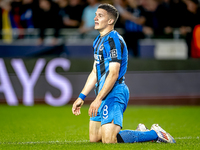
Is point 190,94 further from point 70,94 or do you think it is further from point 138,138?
point 138,138

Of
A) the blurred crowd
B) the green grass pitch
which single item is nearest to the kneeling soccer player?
the green grass pitch

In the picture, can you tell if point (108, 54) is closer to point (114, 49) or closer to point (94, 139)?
point (114, 49)

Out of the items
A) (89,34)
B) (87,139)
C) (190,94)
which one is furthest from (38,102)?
(87,139)

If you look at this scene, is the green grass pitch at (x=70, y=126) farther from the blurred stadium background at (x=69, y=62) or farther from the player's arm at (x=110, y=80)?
the player's arm at (x=110, y=80)

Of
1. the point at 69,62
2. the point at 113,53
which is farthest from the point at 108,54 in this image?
the point at 69,62

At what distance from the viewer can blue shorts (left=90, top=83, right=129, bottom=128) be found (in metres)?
4.97

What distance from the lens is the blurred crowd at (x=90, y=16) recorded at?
11.3 m

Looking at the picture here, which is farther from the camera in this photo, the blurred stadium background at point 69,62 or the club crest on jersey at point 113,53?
the blurred stadium background at point 69,62

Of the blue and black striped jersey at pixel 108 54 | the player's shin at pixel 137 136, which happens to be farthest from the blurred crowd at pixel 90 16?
the player's shin at pixel 137 136

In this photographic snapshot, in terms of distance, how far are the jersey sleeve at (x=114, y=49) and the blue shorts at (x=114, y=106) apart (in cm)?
38

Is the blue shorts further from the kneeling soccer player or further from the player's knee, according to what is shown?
the player's knee

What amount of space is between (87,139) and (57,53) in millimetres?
5408

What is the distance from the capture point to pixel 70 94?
10.7m

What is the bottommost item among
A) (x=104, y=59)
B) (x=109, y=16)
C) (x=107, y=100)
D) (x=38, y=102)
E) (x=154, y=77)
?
(x=38, y=102)
